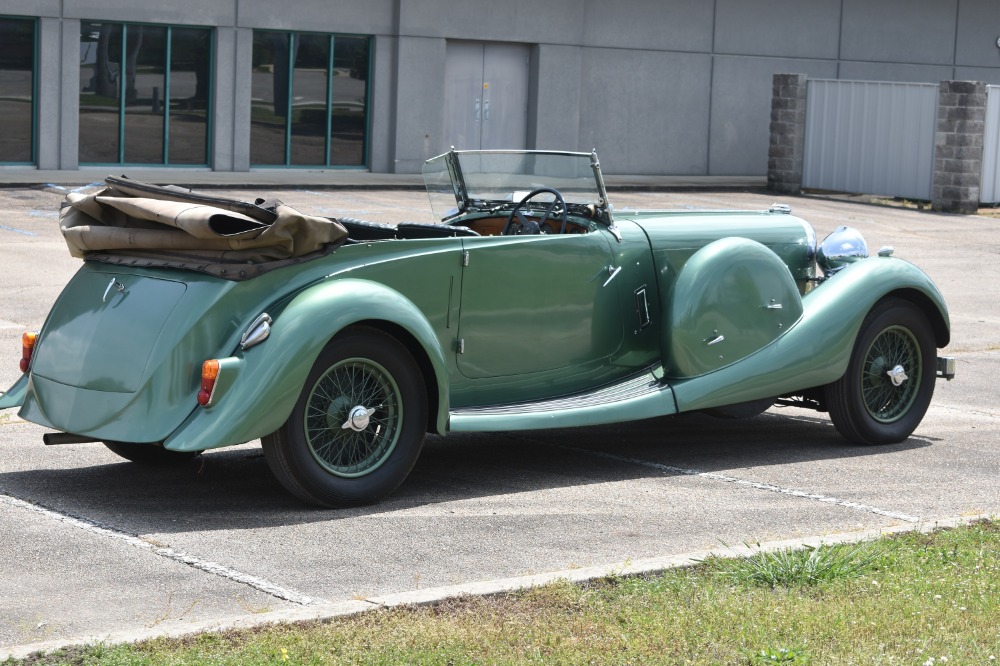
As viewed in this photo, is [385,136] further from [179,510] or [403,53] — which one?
[179,510]

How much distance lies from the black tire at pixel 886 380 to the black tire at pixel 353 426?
8.66 feet

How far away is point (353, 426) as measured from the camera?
20.4ft

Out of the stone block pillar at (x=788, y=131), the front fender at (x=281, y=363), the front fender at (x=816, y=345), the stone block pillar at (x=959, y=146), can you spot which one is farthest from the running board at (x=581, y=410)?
the stone block pillar at (x=788, y=131)

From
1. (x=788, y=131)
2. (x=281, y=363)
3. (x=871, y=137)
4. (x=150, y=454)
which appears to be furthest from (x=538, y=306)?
(x=788, y=131)

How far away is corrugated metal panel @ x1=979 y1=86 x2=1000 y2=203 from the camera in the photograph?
2517 centimetres

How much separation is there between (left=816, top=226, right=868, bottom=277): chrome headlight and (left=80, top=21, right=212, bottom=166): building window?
18200 millimetres

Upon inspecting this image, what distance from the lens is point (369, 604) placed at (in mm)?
4812

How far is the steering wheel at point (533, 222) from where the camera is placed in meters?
7.60

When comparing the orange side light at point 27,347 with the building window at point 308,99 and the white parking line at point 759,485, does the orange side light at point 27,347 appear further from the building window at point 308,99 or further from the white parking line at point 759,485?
the building window at point 308,99

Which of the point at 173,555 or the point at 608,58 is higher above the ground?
the point at 608,58

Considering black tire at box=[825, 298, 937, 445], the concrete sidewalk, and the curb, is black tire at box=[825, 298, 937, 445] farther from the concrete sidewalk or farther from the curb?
the concrete sidewalk

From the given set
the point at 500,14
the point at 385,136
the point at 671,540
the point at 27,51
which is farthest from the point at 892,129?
the point at 671,540

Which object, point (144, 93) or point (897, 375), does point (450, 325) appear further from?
point (144, 93)

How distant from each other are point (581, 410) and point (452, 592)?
2.11 meters
